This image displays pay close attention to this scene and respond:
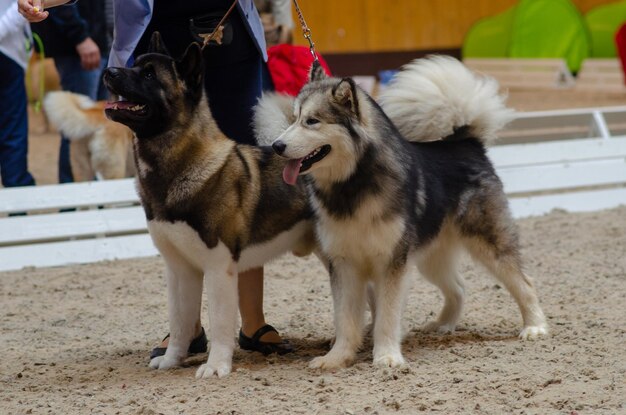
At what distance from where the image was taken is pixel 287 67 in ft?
19.7

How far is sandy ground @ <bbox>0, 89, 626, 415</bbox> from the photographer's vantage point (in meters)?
3.12

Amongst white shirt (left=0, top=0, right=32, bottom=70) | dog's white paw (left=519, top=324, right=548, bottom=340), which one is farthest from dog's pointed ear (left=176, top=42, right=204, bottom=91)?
white shirt (left=0, top=0, right=32, bottom=70)

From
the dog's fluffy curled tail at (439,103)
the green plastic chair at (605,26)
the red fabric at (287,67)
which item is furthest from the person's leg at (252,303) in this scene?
the green plastic chair at (605,26)

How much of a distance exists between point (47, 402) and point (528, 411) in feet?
5.23

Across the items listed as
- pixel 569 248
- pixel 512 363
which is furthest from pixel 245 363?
pixel 569 248

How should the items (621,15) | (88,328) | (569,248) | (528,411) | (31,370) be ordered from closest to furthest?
(528,411)
(31,370)
(88,328)
(569,248)
(621,15)

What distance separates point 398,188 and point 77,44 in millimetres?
3880

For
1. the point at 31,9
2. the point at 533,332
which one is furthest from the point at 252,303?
the point at 31,9

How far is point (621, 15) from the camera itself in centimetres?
1539

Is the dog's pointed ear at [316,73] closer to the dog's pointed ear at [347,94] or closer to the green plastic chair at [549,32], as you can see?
the dog's pointed ear at [347,94]

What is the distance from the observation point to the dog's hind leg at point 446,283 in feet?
13.5

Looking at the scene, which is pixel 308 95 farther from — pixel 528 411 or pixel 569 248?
pixel 569 248

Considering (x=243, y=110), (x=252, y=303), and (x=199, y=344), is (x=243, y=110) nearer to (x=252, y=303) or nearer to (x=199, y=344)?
(x=252, y=303)

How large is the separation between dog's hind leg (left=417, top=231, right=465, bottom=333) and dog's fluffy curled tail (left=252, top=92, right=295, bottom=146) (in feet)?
2.88
